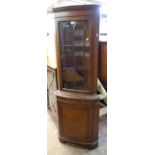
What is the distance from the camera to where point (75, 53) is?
8.08 ft

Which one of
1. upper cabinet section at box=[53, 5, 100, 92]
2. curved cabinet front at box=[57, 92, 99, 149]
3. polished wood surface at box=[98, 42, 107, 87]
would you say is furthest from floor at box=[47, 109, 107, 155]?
polished wood surface at box=[98, 42, 107, 87]

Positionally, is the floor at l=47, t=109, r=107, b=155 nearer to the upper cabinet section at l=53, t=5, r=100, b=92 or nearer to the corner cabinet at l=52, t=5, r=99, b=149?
the corner cabinet at l=52, t=5, r=99, b=149

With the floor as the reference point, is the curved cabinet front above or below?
above

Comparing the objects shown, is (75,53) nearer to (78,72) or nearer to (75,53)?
(75,53)

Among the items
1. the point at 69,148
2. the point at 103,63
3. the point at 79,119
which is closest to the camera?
the point at 79,119

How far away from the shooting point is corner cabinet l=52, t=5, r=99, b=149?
2265 mm

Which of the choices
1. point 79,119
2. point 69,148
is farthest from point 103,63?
A: point 69,148

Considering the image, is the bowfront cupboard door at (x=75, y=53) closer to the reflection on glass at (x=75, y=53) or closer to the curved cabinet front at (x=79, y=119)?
the reflection on glass at (x=75, y=53)

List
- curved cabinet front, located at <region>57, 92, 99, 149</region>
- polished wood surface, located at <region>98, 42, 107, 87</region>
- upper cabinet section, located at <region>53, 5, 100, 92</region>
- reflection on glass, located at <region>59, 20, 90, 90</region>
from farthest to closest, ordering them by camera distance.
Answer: polished wood surface, located at <region>98, 42, 107, 87</region>
curved cabinet front, located at <region>57, 92, 99, 149</region>
reflection on glass, located at <region>59, 20, 90, 90</region>
upper cabinet section, located at <region>53, 5, 100, 92</region>

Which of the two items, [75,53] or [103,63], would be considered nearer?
[75,53]
